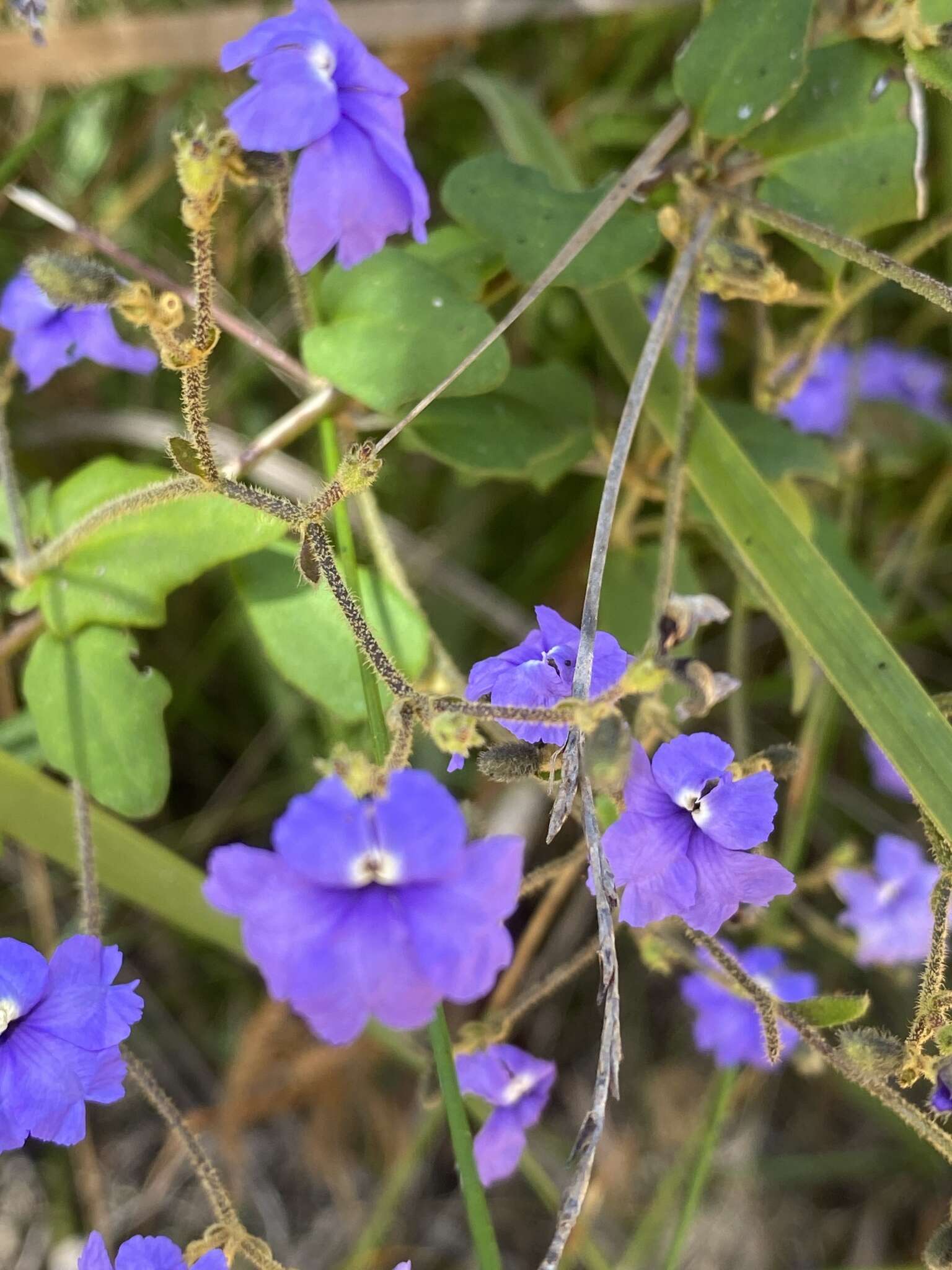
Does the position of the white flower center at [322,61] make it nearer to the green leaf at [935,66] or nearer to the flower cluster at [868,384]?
the green leaf at [935,66]

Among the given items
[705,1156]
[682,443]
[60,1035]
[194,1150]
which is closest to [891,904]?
[705,1156]

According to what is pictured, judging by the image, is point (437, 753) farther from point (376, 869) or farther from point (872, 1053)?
point (376, 869)

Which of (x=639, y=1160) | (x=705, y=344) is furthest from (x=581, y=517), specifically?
(x=639, y=1160)

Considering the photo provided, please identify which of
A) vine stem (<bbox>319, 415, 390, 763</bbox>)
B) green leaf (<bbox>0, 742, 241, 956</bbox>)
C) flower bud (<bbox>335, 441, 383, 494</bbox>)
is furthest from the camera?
green leaf (<bbox>0, 742, 241, 956</bbox>)

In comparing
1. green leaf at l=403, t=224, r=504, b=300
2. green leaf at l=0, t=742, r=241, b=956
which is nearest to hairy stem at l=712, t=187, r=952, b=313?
green leaf at l=403, t=224, r=504, b=300

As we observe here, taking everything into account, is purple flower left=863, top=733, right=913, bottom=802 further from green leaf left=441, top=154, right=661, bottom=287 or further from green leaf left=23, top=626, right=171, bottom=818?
green leaf left=23, top=626, right=171, bottom=818

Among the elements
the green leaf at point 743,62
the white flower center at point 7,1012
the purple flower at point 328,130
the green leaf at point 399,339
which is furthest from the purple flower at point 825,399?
the white flower center at point 7,1012

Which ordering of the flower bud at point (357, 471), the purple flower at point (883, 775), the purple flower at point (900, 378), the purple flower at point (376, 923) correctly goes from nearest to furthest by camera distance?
the purple flower at point (376, 923) → the flower bud at point (357, 471) → the purple flower at point (883, 775) → the purple flower at point (900, 378)

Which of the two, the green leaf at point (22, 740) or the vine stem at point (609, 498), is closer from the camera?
the vine stem at point (609, 498)
